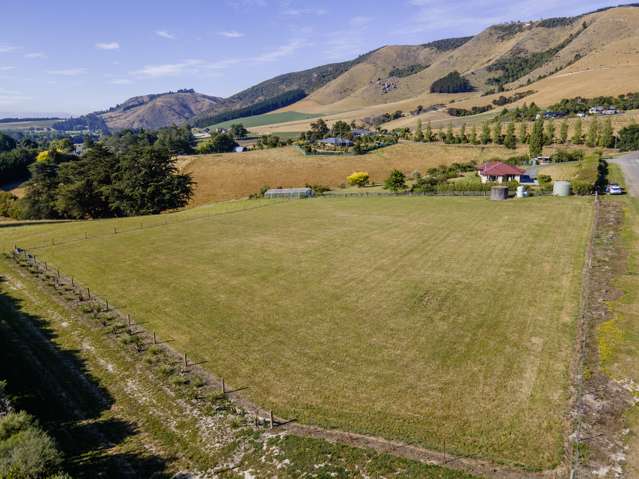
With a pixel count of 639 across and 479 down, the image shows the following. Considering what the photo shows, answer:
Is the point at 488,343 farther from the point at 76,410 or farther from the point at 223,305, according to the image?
the point at 76,410

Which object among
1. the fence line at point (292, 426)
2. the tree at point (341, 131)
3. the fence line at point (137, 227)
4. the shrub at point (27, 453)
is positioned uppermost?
the tree at point (341, 131)

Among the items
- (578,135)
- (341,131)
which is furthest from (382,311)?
(341,131)

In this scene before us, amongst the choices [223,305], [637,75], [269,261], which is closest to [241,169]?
[269,261]

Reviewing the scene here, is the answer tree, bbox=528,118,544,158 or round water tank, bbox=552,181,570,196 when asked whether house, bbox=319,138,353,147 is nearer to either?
→ tree, bbox=528,118,544,158

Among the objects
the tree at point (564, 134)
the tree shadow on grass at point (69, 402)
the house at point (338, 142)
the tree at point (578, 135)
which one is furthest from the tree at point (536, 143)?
the tree shadow on grass at point (69, 402)

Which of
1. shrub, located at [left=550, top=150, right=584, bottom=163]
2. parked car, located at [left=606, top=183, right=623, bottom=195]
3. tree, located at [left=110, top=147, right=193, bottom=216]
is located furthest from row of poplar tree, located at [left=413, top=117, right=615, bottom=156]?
tree, located at [left=110, top=147, right=193, bottom=216]

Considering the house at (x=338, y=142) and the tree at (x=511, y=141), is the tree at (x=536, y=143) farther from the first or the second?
the house at (x=338, y=142)
